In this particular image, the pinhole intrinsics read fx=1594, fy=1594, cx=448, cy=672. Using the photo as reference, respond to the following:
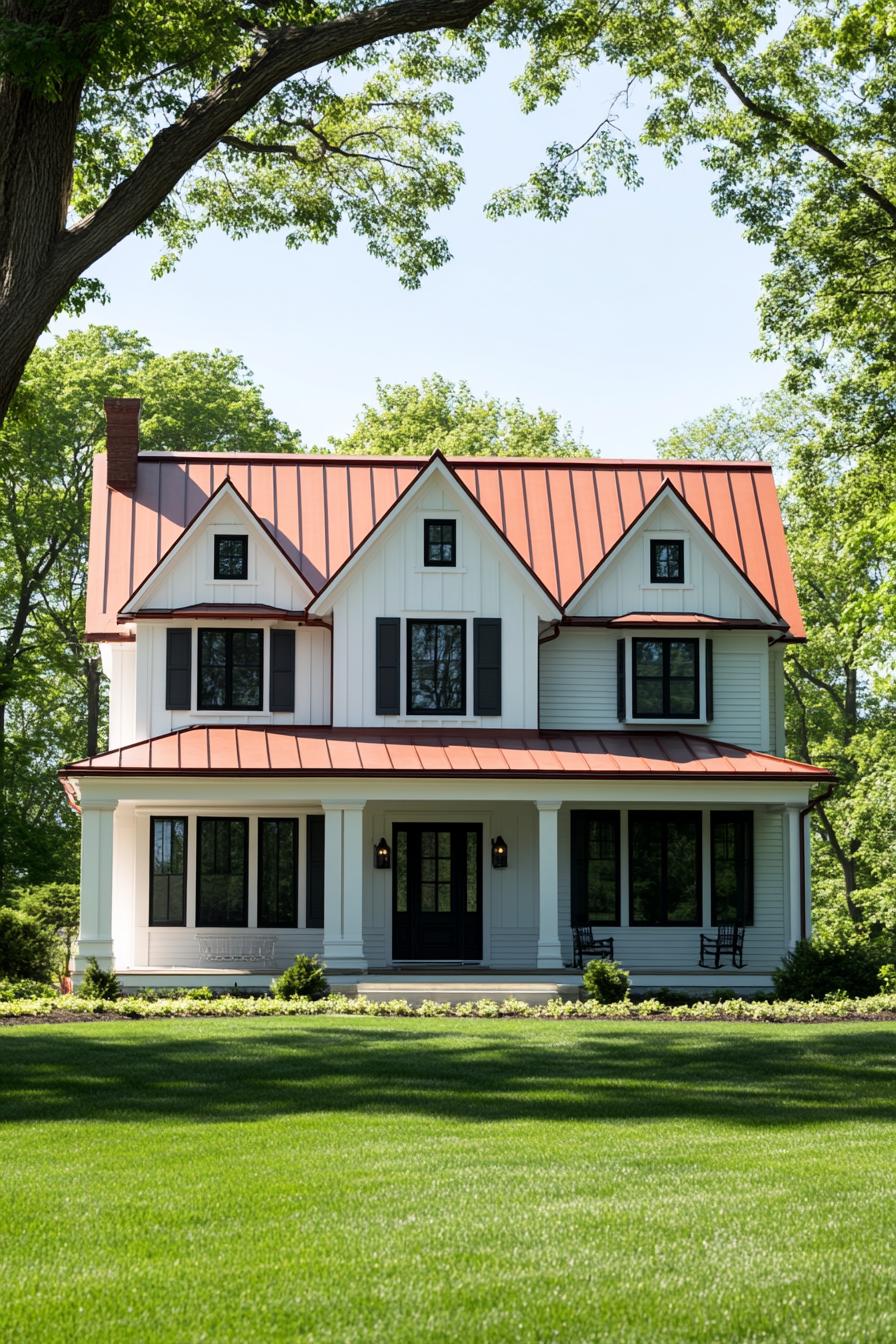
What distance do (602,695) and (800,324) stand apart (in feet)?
26.0

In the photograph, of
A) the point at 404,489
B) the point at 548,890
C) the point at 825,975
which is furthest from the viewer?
the point at 404,489

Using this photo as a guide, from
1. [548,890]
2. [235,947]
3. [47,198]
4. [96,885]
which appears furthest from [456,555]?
[47,198]

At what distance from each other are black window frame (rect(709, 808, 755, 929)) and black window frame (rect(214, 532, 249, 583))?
377 inches

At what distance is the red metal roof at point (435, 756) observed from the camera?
26266 millimetres

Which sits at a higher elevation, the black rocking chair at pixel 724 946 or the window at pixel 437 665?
the window at pixel 437 665

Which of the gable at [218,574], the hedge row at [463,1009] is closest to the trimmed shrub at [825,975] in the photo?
the hedge row at [463,1009]

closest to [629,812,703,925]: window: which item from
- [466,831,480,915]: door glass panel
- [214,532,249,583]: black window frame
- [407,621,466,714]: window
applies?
[466,831,480,915]: door glass panel

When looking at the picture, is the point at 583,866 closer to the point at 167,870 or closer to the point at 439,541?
the point at 439,541

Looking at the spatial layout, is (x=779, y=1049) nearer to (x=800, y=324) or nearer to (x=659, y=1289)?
(x=659, y=1289)

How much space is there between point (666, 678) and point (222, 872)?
8911mm

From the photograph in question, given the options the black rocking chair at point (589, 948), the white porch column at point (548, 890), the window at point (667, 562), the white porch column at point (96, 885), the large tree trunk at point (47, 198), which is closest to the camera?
the large tree trunk at point (47, 198)

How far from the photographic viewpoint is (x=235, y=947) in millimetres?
27859

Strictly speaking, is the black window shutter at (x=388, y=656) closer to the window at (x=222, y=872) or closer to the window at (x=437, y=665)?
the window at (x=437, y=665)

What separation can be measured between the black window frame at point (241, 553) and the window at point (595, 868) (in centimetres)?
745
